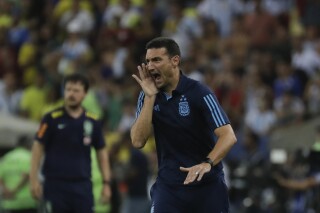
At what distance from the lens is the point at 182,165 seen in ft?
28.9

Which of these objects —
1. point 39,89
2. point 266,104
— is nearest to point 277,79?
point 266,104

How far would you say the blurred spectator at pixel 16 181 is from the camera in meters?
14.7

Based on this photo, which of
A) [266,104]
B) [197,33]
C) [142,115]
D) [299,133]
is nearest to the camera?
[142,115]

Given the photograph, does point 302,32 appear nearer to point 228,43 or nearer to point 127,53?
point 228,43

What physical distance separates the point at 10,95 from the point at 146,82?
1397 centimetres

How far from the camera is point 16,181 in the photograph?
1473cm

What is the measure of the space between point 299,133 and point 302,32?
3.28 metres

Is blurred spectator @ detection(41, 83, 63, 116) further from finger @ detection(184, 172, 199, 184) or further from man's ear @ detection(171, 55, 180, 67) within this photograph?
finger @ detection(184, 172, 199, 184)

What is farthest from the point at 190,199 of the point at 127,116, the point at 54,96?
the point at 54,96

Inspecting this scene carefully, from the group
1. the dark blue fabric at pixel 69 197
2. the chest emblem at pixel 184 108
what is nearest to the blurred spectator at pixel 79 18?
the dark blue fabric at pixel 69 197

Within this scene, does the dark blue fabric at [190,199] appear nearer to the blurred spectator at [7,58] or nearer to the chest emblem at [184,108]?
the chest emblem at [184,108]

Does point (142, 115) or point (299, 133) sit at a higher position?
point (142, 115)

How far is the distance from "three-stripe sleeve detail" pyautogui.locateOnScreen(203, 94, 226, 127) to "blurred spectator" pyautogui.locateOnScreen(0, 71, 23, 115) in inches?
538

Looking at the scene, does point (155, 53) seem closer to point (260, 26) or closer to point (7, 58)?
point (260, 26)
